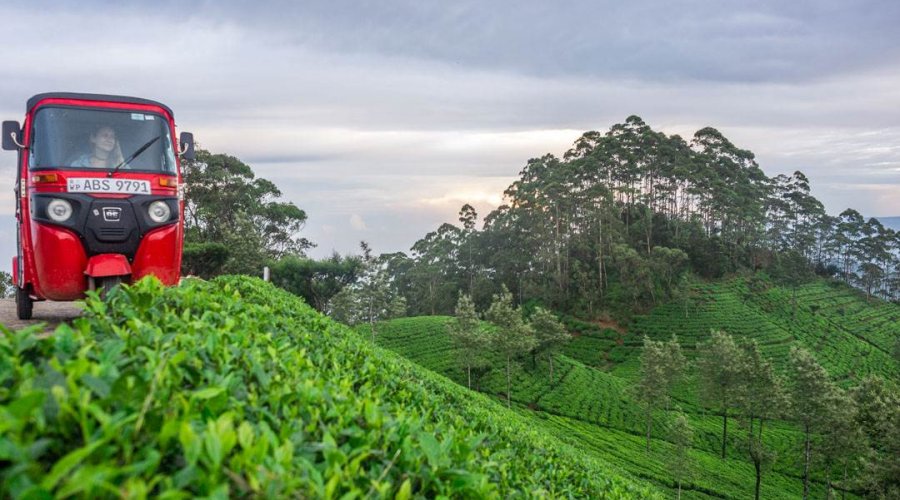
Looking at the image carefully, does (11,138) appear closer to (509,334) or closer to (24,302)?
(24,302)

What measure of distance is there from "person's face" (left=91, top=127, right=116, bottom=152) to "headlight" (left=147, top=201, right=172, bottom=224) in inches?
36.3

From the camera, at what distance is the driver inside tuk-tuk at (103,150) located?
6.92 meters

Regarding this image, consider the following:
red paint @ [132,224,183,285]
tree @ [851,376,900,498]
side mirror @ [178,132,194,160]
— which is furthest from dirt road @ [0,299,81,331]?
tree @ [851,376,900,498]

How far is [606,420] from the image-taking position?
36.8 meters

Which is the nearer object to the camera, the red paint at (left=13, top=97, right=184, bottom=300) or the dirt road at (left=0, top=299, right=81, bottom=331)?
the red paint at (left=13, top=97, right=184, bottom=300)

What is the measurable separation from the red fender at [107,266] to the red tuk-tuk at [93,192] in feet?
0.04

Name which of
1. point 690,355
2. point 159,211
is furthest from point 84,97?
point 690,355

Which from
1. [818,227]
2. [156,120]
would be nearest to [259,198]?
[156,120]

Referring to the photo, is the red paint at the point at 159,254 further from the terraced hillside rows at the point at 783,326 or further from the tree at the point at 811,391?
the terraced hillside rows at the point at 783,326

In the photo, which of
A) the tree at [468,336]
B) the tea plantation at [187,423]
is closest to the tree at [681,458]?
the tree at [468,336]

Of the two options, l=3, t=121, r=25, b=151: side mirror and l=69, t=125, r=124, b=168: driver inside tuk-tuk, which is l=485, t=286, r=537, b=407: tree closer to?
l=69, t=125, r=124, b=168: driver inside tuk-tuk

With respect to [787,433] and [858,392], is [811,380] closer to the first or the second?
[858,392]

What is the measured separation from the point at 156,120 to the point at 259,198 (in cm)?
3585

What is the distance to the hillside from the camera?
2964 centimetres
